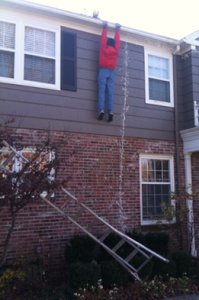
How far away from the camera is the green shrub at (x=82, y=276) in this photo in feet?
19.0

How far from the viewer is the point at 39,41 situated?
7.66 m

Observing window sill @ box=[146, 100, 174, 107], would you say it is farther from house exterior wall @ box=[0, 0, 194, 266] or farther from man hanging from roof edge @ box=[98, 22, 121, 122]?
man hanging from roof edge @ box=[98, 22, 121, 122]

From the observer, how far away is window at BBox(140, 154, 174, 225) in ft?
27.6

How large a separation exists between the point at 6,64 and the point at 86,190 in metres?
3.30

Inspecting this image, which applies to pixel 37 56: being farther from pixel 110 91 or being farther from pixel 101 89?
pixel 110 91

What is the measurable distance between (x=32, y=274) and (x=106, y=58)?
5.09m

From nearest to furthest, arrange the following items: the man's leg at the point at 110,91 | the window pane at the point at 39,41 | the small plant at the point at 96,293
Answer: the small plant at the point at 96,293 → the window pane at the point at 39,41 → the man's leg at the point at 110,91

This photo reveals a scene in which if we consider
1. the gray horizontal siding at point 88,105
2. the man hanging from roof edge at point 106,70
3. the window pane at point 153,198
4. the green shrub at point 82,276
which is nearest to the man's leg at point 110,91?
the man hanging from roof edge at point 106,70

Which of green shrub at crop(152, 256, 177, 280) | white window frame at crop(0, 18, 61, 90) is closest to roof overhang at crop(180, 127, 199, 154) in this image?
green shrub at crop(152, 256, 177, 280)

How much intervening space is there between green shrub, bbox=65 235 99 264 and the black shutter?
3.40m

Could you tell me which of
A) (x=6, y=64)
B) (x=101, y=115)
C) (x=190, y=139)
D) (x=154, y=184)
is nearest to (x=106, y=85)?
(x=101, y=115)

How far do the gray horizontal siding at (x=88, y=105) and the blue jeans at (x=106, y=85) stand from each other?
0.18 metres

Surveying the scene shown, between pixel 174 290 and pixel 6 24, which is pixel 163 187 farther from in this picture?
pixel 6 24

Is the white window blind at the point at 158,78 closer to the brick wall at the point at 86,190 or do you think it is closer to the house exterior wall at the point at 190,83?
the house exterior wall at the point at 190,83
